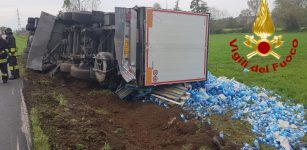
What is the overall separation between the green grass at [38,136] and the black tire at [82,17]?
3.92 metres

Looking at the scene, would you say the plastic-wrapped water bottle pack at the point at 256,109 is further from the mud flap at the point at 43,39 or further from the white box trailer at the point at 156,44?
the mud flap at the point at 43,39

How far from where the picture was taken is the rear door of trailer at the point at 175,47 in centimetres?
732

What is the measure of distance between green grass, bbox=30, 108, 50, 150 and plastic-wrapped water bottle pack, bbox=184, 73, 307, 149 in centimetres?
282

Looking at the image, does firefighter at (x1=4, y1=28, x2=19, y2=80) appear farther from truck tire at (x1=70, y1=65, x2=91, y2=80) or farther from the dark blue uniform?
truck tire at (x1=70, y1=65, x2=91, y2=80)

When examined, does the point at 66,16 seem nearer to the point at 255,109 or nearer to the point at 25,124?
the point at 25,124

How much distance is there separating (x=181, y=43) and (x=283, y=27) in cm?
2317

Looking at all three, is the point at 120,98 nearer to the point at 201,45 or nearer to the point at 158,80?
the point at 158,80

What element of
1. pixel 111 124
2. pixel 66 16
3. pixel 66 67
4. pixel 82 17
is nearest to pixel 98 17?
pixel 82 17

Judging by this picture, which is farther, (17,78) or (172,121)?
(17,78)

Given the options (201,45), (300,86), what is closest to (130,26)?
(201,45)

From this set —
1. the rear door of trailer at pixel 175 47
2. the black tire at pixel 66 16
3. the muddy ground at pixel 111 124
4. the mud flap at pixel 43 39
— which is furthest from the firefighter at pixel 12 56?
the rear door of trailer at pixel 175 47

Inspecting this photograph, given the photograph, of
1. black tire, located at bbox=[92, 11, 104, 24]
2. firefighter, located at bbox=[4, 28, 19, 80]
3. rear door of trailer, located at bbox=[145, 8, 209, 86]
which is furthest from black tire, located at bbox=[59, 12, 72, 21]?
rear door of trailer, located at bbox=[145, 8, 209, 86]

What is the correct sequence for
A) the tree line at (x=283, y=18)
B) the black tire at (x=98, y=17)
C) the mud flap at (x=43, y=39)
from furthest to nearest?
the tree line at (x=283, y=18), the mud flap at (x=43, y=39), the black tire at (x=98, y=17)

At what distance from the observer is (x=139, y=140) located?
18.0ft
